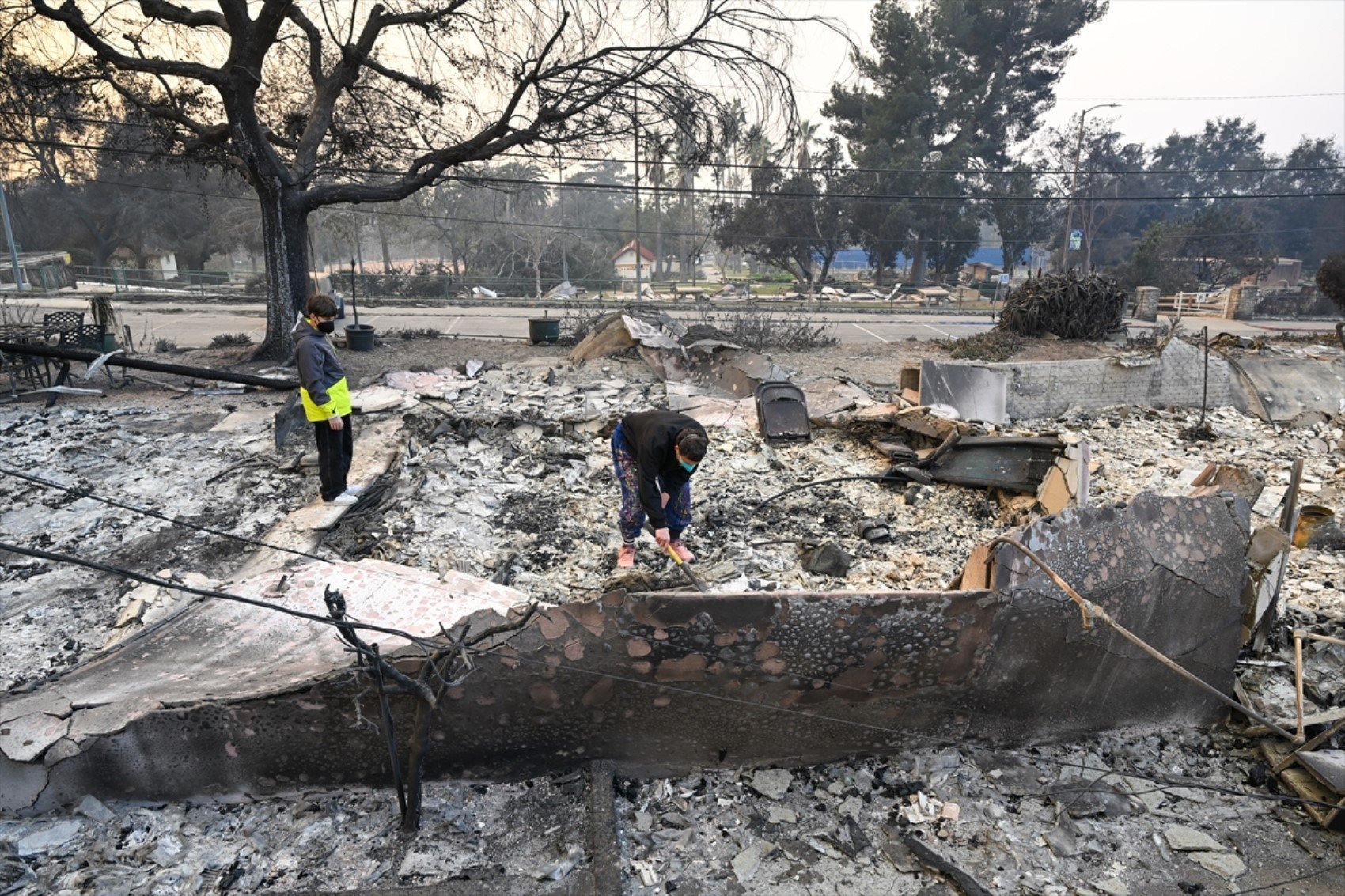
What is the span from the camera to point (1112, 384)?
9.45 meters

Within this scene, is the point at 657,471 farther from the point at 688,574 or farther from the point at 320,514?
the point at 320,514

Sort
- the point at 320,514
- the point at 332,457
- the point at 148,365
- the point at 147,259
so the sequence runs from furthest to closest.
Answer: the point at 147,259 → the point at 148,365 → the point at 332,457 → the point at 320,514

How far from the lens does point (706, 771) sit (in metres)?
3.01

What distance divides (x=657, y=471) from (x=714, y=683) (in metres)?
1.64

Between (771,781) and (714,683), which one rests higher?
(714,683)

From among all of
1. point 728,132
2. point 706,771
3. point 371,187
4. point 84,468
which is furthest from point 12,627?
point 728,132

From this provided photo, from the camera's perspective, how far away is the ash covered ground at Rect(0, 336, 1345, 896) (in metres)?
2.59

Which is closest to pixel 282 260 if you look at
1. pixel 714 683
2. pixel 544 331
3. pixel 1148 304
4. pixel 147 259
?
pixel 544 331

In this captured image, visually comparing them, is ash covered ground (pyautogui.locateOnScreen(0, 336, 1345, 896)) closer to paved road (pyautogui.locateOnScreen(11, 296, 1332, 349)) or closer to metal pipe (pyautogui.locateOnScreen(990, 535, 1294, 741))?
metal pipe (pyautogui.locateOnScreen(990, 535, 1294, 741))

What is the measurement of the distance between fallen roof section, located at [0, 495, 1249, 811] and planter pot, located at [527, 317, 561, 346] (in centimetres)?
1058

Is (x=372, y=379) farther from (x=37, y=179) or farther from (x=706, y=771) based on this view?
(x=37, y=179)

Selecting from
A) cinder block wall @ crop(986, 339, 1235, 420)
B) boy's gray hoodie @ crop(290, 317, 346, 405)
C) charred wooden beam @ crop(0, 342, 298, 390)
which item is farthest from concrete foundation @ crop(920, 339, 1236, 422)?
charred wooden beam @ crop(0, 342, 298, 390)

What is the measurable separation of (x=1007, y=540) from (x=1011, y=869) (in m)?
1.18

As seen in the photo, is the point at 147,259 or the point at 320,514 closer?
the point at 320,514
